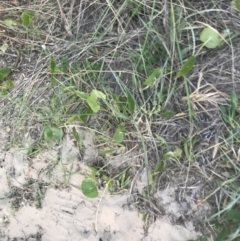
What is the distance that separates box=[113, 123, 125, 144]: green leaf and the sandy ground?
0.37 ft

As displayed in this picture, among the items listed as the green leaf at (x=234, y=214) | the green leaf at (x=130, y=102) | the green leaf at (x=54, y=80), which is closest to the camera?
the green leaf at (x=234, y=214)

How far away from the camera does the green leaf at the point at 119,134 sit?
5.04 ft

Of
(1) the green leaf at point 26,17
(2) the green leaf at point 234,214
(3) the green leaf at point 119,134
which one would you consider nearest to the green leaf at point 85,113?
(3) the green leaf at point 119,134

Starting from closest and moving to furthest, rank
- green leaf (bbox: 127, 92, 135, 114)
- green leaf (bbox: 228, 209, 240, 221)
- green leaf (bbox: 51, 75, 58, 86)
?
green leaf (bbox: 228, 209, 240, 221) → green leaf (bbox: 127, 92, 135, 114) → green leaf (bbox: 51, 75, 58, 86)

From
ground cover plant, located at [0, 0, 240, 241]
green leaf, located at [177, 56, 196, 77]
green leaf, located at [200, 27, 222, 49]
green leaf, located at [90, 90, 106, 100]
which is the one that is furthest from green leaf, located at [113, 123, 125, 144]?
green leaf, located at [200, 27, 222, 49]

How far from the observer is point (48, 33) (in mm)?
1683

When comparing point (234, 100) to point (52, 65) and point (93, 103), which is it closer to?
point (93, 103)

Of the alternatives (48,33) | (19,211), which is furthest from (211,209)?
(48,33)

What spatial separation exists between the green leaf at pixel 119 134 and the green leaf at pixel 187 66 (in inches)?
9.5

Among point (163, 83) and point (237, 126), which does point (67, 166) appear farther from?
point (237, 126)

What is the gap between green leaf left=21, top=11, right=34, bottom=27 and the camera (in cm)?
165

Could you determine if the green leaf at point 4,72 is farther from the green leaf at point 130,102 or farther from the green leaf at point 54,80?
the green leaf at point 130,102

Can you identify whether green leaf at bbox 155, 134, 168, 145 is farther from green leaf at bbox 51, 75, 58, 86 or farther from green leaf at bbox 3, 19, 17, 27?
green leaf at bbox 3, 19, 17, 27

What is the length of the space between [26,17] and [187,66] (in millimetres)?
565
